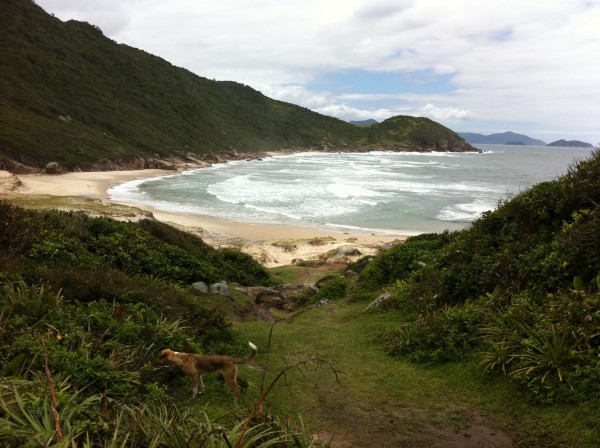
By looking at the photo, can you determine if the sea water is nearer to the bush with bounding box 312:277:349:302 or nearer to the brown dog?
the bush with bounding box 312:277:349:302

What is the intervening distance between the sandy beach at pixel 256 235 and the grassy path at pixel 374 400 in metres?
12.7

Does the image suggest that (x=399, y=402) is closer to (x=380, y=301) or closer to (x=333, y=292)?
(x=380, y=301)

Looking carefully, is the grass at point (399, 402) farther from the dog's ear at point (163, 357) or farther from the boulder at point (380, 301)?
the boulder at point (380, 301)

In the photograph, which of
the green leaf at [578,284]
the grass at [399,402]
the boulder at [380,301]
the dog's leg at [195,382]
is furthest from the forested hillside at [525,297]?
the dog's leg at [195,382]

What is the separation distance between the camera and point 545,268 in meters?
6.96

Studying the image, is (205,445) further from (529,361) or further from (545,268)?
(545,268)

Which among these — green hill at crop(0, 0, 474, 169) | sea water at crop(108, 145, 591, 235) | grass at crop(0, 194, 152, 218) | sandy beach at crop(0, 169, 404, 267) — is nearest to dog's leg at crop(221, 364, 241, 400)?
sandy beach at crop(0, 169, 404, 267)

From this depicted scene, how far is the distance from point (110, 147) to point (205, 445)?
210ft

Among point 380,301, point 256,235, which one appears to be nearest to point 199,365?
point 380,301

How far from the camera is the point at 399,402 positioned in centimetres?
570

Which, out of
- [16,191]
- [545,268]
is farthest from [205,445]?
[16,191]

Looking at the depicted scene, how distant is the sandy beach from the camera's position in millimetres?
22578

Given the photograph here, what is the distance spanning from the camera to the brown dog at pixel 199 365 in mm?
5320

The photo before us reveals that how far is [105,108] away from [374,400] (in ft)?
263
